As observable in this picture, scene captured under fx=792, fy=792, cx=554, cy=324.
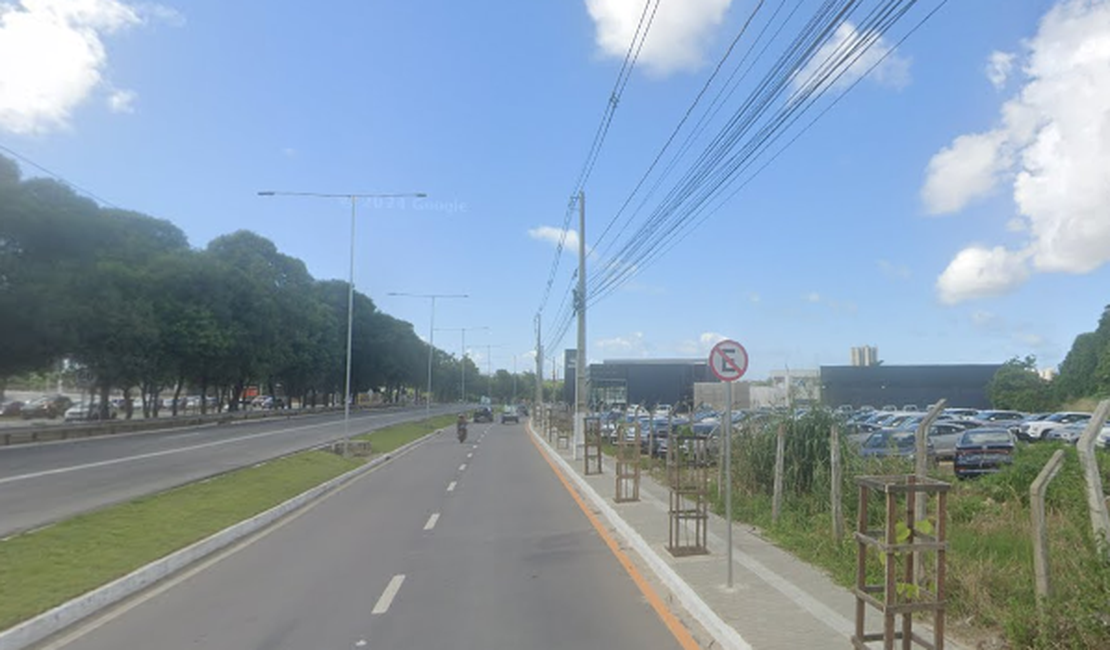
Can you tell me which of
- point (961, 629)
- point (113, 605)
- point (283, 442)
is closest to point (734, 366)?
point (961, 629)

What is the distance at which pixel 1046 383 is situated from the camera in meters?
64.4

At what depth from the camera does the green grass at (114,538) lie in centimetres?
809

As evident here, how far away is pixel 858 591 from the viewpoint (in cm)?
546

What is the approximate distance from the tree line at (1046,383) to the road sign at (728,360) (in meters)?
60.8

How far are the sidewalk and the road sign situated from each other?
221cm

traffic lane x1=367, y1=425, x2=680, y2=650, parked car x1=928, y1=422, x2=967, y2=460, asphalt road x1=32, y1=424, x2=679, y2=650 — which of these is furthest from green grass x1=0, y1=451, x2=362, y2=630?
parked car x1=928, y1=422, x2=967, y2=460

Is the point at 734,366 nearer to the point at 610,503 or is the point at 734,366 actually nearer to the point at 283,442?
the point at 610,503

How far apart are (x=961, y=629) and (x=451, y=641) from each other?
169 inches

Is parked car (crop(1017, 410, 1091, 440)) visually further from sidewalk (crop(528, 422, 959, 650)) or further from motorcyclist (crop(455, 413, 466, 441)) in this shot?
sidewalk (crop(528, 422, 959, 650))

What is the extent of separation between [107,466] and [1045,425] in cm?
3542

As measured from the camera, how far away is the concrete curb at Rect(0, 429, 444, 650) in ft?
22.4

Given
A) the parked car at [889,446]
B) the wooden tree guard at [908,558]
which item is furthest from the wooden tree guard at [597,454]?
the wooden tree guard at [908,558]

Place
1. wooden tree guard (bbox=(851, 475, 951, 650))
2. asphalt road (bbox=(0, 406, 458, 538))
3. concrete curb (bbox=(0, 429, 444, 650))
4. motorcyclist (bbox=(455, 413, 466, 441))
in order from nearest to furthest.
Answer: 1. wooden tree guard (bbox=(851, 475, 951, 650))
2. concrete curb (bbox=(0, 429, 444, 650))
3. asphalt road (bbox=(0, 406, 458, 538))
4. motorcyclist (bbox=(455, 413, 466, 441))

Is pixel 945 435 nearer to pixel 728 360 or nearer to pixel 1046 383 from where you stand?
pixel 728 360
